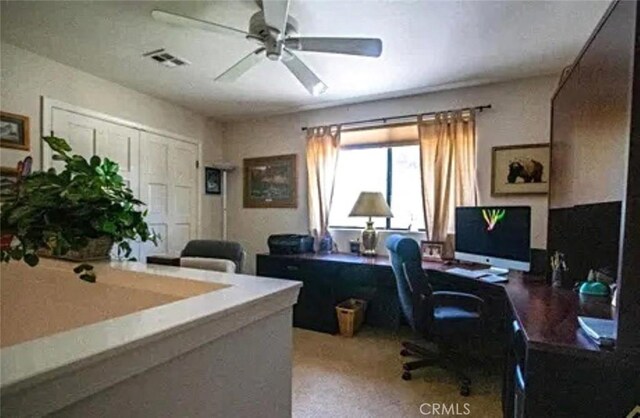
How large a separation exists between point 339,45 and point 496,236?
1.76m

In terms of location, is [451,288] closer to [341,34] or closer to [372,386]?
[372,386]

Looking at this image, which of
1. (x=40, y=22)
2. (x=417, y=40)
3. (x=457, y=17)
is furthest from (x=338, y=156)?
(x=40, y=22)

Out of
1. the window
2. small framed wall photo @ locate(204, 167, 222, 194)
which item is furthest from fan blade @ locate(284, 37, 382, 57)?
small framed wall photo @ locate(204, 167, 222, 194)

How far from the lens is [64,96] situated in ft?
10.1

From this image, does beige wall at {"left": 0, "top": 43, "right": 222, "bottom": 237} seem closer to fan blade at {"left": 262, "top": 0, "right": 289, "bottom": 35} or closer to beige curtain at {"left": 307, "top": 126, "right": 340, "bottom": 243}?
beige curtain at {"left": 307, "top": 126, "right": 340, "bottom": 243}

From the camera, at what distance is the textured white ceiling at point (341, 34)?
7.02ft

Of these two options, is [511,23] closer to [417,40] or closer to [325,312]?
[417,40]

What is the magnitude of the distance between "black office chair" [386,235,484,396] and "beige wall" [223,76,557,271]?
1252 mm

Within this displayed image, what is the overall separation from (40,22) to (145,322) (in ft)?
8.71

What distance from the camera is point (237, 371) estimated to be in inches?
35.6

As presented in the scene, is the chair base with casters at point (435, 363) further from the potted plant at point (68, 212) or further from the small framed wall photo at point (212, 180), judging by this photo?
the small framed wall photo at point (212, 180)

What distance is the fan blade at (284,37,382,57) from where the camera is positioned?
199cm

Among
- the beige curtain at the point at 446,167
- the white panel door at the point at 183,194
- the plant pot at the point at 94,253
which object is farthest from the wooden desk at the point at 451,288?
the plant pot at the point at 94,253

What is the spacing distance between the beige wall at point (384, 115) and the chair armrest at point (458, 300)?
3.44ft
